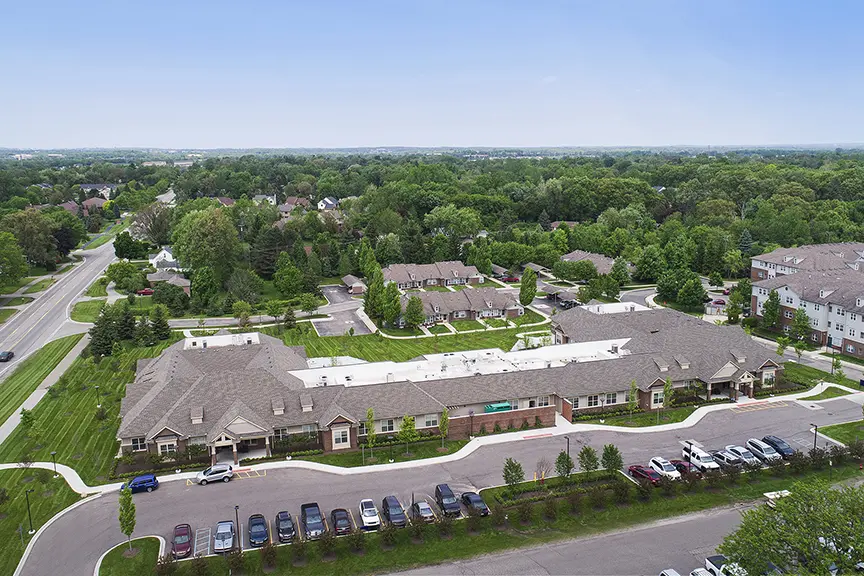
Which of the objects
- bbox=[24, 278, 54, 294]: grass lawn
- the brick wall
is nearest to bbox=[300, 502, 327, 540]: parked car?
the brick wall

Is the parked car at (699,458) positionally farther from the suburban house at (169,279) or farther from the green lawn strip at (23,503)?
the suburban house at (169,279)

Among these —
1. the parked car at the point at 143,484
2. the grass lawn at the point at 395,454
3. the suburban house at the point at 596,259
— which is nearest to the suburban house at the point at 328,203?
the suburban house at the point at 596,259

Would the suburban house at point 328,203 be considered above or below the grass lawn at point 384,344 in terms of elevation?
above

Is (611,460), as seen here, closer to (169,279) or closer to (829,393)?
(829,393)

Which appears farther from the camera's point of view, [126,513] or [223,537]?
[223,537]

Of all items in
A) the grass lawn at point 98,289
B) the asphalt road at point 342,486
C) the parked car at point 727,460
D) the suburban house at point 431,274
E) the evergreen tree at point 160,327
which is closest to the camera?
the asphalt road at point 342,486

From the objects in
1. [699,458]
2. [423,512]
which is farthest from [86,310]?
[699,458]
